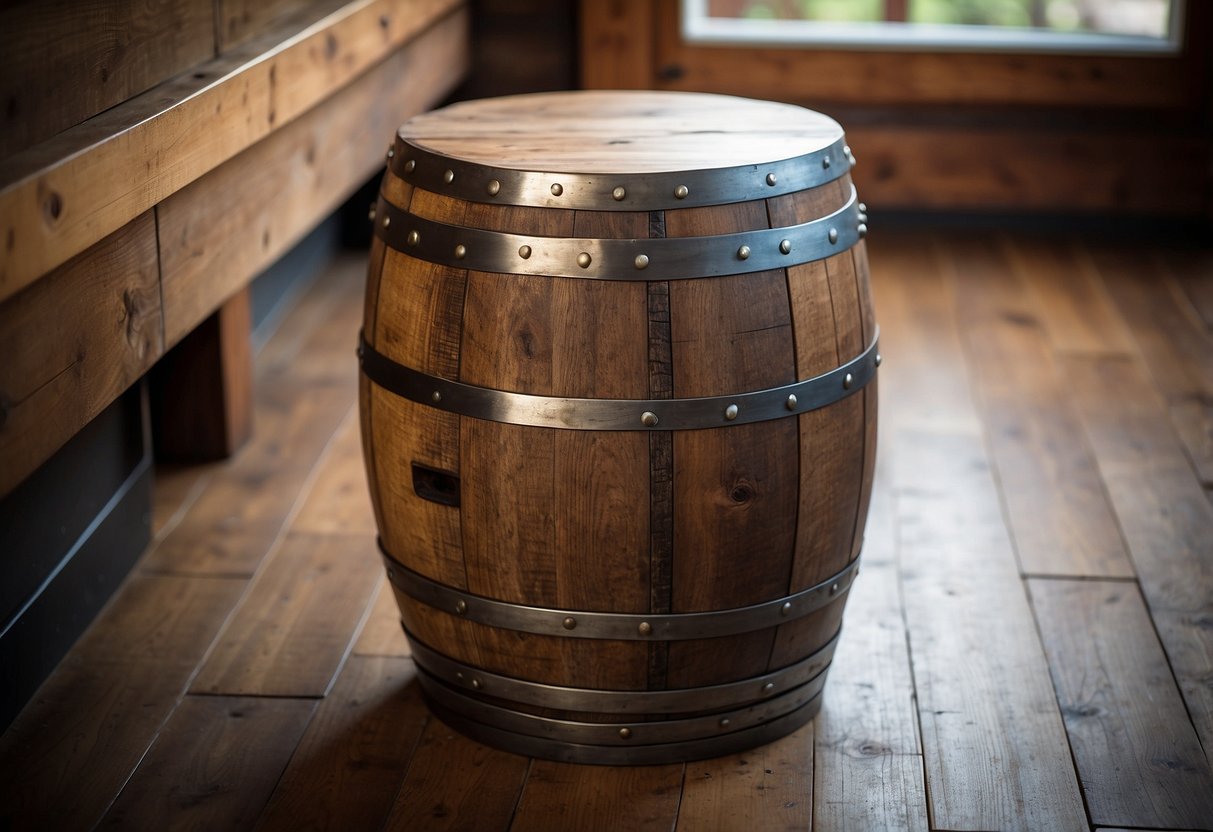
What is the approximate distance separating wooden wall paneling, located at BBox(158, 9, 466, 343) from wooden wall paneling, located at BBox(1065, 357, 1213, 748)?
157 centimetres

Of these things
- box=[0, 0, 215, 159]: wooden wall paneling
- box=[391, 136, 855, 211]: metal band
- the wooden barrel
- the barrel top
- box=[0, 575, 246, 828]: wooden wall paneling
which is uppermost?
box=[0, 0, 215, 159]: wooden wall paneling

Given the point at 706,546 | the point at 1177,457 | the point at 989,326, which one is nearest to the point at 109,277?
the point at 706,546

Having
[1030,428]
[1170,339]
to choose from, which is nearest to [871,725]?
[1030,428]

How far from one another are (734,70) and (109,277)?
2.91m

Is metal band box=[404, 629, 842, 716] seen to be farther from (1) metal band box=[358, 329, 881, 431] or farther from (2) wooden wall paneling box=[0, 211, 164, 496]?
(2) wooden wall paneling box=[0, 211, 164, 496]

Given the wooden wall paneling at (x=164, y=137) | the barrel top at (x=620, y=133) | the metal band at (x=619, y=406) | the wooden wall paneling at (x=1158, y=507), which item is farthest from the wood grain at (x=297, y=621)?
the wooden wall paneling at (x=1158, y=507)

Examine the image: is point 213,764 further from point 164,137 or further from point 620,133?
point 620,133

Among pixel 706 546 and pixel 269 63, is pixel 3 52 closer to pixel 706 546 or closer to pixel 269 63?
pixel 269 63

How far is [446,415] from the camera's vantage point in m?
1.61

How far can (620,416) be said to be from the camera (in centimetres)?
154

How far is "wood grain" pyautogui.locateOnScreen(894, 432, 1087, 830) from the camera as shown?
1715 mm

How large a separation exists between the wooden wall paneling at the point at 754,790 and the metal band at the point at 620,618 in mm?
206

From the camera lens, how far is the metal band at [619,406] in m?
1.54

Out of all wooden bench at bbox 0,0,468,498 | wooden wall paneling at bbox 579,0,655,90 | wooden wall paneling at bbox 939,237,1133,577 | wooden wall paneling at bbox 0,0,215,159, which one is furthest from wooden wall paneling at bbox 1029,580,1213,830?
wooden wall paneling at bbox 579,0,655,90
